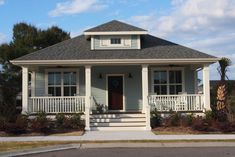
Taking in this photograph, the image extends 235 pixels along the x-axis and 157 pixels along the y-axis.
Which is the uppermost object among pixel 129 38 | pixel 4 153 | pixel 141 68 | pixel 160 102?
pixel 129 38

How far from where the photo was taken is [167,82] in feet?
86.1

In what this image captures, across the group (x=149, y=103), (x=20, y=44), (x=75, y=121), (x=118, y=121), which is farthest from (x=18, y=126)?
(x=20, y=44)

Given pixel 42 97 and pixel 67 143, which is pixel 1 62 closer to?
pixel 42 97

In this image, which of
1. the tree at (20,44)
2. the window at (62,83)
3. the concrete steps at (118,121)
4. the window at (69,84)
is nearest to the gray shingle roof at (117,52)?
the window at (62,83)

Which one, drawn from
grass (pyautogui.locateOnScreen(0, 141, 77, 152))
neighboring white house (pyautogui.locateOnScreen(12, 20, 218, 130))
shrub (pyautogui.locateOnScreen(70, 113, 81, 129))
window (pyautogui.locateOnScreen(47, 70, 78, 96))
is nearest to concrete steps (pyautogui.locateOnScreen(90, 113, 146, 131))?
neighboring white house (pyautogui.locateOnScreen(12, 20, 218, 130))

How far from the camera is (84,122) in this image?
23094 millimetres

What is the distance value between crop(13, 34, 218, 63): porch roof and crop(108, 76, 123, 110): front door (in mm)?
Result: 1957

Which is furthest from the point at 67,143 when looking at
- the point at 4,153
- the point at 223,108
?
the point at 223,108

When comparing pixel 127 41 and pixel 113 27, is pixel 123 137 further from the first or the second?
pixel 113 27

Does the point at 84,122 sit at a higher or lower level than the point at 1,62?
lower

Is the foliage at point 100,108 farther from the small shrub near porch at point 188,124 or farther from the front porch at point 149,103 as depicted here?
the small shrub near porch at point 188,124

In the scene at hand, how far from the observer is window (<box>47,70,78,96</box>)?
2598 centimetres

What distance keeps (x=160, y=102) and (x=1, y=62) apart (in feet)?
82.6

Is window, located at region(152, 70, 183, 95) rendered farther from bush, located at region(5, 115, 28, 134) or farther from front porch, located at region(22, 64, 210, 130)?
bush, located at region(5, 115, 28, 134)
